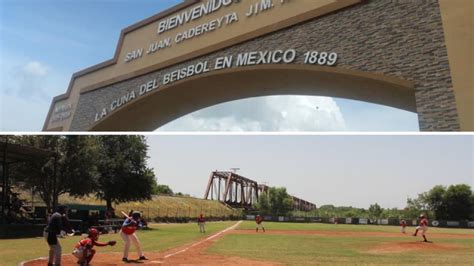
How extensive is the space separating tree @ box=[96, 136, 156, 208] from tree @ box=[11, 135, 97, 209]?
10.5 inches

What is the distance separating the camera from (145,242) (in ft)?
30.0

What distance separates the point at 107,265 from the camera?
8180mm

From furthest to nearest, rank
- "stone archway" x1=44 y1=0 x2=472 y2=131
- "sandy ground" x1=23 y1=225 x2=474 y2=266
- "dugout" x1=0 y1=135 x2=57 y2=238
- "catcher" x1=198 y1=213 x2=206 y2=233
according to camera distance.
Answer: "stone archway" x1=44 y1=0 x2=472 y2=131 → "dugout" x1=0 y1=135 x2=57 y2=238 → "catcher" x1=198 y1=213 x2=206 y2=233 → "sandy ground" x1=23 y1=225 x2=474 y2=266

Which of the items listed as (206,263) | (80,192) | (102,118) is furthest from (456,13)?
(102,118)

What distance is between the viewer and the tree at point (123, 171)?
982 centimetres

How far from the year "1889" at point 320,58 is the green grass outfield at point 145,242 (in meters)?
7.45

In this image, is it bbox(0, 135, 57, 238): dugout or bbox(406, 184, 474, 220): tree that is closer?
bbox(406, 184, 474, 220): tree

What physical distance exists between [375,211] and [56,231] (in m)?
5.80

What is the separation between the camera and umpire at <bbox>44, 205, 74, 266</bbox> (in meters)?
8.38

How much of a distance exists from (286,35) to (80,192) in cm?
930

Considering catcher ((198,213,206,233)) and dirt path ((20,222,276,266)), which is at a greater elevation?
catcher ((198,213,206,233))

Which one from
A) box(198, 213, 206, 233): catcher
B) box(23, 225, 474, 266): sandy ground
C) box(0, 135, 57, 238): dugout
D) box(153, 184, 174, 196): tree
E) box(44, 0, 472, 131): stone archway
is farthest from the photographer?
box(44, 0, 472, 131): stone archway

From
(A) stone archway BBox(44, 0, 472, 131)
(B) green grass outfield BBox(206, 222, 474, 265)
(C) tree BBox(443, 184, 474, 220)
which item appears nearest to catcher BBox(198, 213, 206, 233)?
(B) green grass outfield BBox(206, 222, 474, 265)

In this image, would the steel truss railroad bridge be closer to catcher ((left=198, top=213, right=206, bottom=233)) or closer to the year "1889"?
catcher ((left=198, top=213, right=206, bottom=233))
